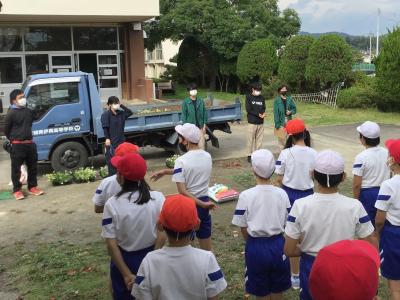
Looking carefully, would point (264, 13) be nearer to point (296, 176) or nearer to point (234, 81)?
point (234, 81)

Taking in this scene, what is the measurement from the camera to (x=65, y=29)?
22.7 metres

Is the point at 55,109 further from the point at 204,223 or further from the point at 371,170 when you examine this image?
the point at 371,170

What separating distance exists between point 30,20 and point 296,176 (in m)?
19.2

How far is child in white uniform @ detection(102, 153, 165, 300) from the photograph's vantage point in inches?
141

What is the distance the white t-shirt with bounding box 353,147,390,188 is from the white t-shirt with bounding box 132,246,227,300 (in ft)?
9.24

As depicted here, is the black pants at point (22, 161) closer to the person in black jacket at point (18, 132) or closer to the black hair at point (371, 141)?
the person in black jacket at point (18, 132)

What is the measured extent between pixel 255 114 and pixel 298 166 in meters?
6.13

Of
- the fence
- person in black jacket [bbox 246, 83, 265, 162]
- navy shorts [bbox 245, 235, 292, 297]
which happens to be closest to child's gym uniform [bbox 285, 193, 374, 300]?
navy shorts [bbox 245, 235, 292, 297]

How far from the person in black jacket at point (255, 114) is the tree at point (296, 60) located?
12727 millimetres

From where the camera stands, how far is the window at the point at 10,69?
71.7ft

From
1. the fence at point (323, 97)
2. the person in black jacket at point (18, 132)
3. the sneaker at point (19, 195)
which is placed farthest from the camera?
the fence at point (323, 97)

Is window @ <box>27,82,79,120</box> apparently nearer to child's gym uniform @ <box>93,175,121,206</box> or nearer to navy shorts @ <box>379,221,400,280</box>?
child's gym uniform @ <box>93,175,121,206</box>

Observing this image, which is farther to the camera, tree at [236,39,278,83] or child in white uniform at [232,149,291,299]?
tree at [236,39,278,83]

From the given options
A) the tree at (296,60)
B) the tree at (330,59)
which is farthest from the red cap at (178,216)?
the tree at (296,60)
